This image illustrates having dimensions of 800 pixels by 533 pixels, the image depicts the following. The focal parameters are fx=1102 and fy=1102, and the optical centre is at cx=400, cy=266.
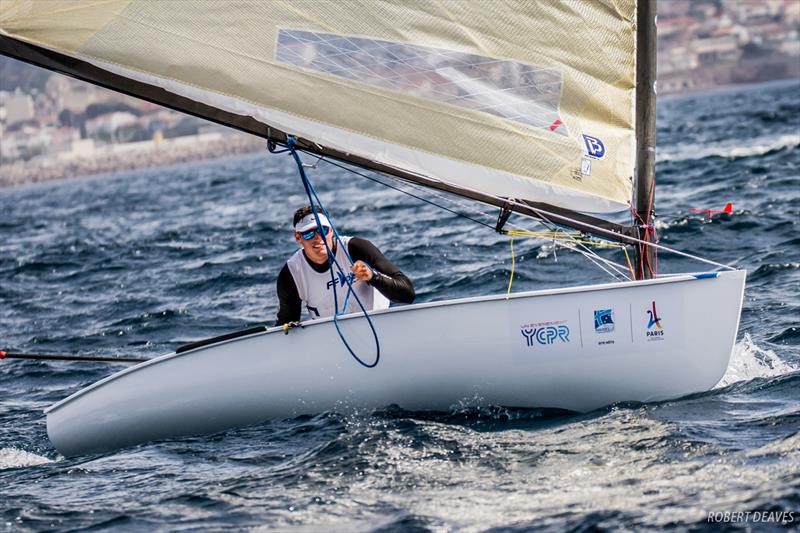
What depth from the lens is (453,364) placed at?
4906 millimetres

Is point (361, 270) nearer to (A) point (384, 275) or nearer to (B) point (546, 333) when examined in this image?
(A) point (384, 275)

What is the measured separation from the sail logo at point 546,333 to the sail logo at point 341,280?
3.04ft

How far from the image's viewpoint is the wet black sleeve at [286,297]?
5.34 m

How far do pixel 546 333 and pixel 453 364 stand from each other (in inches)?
17.3

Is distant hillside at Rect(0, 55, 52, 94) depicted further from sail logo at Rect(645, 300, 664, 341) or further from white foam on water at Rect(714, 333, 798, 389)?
sail logo at Rect(645, 300, 664, 341)

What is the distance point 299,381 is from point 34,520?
129 centimetres

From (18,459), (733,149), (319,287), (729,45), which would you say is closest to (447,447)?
(319,287)

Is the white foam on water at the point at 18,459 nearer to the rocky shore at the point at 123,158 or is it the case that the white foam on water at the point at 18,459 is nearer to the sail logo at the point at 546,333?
the sail logo at the point at 546,333

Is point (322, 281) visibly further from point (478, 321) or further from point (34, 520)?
point (34, 520)

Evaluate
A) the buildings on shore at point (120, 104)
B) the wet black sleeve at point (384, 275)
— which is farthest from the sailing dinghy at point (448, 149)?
the buildings on shore at point (120, 104)

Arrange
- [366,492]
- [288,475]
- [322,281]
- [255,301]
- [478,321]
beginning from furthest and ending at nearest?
[255,301] < [322,281] < [478,321] < [288,475] < [366,492]

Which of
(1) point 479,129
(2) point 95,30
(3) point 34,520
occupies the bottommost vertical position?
(3) point 34,520

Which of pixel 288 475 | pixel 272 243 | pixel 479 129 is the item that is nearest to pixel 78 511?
pixel 288 475

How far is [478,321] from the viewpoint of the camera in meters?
4.82
